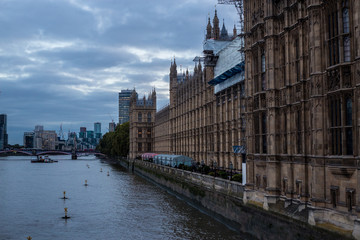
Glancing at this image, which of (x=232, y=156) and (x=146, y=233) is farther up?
(x=232, y=156)

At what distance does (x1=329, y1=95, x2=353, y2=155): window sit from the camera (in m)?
19.7

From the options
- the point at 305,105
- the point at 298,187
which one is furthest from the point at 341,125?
the point at 298,187

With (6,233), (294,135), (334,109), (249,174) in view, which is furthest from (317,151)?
(6,233)

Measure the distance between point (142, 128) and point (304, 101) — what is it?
123110 mm

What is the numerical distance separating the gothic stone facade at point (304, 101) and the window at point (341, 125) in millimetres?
45

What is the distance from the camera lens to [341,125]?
20.0 meters

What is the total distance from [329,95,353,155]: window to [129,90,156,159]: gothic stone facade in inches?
4895

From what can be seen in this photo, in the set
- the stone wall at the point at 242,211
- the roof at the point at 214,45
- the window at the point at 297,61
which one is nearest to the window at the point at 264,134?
the stone wall at the point at 242,211

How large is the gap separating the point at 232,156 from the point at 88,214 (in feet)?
71.2

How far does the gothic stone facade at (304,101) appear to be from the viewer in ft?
64.4

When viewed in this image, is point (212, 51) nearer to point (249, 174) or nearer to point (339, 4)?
point (249, 174)

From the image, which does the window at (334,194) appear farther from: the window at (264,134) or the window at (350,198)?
the window at (264,134)

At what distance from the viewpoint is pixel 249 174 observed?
3089 centimetres

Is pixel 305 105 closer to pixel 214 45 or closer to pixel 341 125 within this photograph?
pixel 341 125
